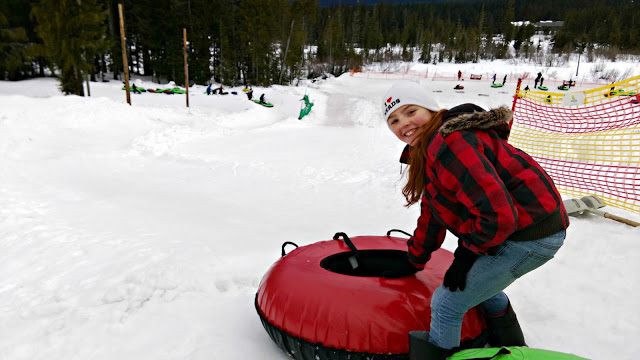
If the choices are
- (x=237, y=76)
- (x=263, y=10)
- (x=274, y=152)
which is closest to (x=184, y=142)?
(x=274, y=152)

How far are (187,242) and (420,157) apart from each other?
3.13 metres

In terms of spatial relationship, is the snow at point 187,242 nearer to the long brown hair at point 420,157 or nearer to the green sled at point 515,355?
the green sled at point 515,355

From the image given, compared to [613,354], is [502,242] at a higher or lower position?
higher

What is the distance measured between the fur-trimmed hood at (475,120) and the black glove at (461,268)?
579 millimetres

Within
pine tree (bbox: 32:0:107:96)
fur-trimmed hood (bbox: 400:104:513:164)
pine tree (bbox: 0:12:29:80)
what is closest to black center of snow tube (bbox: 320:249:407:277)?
fur-trimmed hood (bbox: 400:104:513:164)

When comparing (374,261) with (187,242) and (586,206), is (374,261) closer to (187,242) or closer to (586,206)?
(187,242)

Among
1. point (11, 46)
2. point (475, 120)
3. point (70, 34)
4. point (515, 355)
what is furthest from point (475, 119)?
point (11, 46)

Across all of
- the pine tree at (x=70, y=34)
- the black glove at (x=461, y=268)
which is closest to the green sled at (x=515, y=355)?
the black glove at (x=461, y=268)

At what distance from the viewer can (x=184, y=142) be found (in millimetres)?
10398

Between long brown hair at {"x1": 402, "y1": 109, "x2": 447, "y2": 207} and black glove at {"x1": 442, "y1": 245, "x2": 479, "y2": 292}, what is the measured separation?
1.25 feet

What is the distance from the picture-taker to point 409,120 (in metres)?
1.90

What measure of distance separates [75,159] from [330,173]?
5.25m

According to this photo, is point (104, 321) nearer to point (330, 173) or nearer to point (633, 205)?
point (330, 173)

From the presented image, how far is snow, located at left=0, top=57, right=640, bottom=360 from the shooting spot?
252 cm
